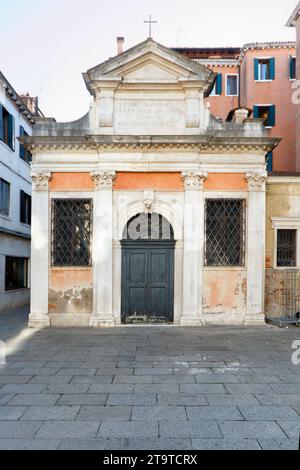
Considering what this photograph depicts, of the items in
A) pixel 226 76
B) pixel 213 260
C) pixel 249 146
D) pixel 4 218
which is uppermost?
pixel 226 76

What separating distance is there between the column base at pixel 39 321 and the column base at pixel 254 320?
6326 mm

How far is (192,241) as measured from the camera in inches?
495

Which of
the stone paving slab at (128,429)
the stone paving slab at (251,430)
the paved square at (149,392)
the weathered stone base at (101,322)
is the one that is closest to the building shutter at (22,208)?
the weathered stone base at (101,322)

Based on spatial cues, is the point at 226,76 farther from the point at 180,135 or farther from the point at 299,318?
the point at 299,318

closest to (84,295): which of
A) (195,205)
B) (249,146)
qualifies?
(195,205)

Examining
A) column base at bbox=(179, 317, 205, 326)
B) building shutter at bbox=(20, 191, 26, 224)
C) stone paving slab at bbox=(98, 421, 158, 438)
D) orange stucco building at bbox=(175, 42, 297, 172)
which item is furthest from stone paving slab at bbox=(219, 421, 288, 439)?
orange stucco building at bbox=(175, 42, 297, 172)

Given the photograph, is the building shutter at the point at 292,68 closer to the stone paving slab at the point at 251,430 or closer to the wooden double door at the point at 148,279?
the wooden double door at the point at 148,279

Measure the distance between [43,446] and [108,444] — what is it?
776mm

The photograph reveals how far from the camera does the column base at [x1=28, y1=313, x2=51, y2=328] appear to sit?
12.3 meters

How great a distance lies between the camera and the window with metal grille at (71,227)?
41.9 feet

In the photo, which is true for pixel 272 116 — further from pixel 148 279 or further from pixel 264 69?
pixel 148 279

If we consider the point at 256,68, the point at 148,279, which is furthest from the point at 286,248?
the point at 256,68

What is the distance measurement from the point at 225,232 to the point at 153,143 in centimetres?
374

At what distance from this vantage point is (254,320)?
12.4 metres
